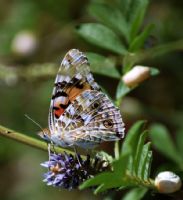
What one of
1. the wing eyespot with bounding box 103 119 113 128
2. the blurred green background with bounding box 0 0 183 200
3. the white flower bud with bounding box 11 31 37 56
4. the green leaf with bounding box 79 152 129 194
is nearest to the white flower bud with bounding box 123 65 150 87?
the wing eyespot with bounding box 103 119 113 128

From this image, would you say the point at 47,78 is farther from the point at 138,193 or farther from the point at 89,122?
the point at 138,193

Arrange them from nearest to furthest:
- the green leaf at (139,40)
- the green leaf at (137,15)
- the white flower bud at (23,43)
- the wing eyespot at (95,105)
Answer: the wing eyespot at (95,105)
the green leaf at (139,40)
the green leaf at (137,15)
the white flower bud at (23,43)

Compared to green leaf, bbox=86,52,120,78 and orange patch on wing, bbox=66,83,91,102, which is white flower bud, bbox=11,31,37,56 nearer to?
green leaf, bbox=86,52,120,78

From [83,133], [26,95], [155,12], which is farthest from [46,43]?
[83,133]

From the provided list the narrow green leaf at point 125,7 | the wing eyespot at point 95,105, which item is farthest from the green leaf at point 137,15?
the wing eyespot at point 95,105

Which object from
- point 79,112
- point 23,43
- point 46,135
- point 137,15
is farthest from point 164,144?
point 23,43

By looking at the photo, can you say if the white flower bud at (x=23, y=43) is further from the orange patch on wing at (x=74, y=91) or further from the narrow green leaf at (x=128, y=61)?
the orange patch on wing at (x=74, y=91)
